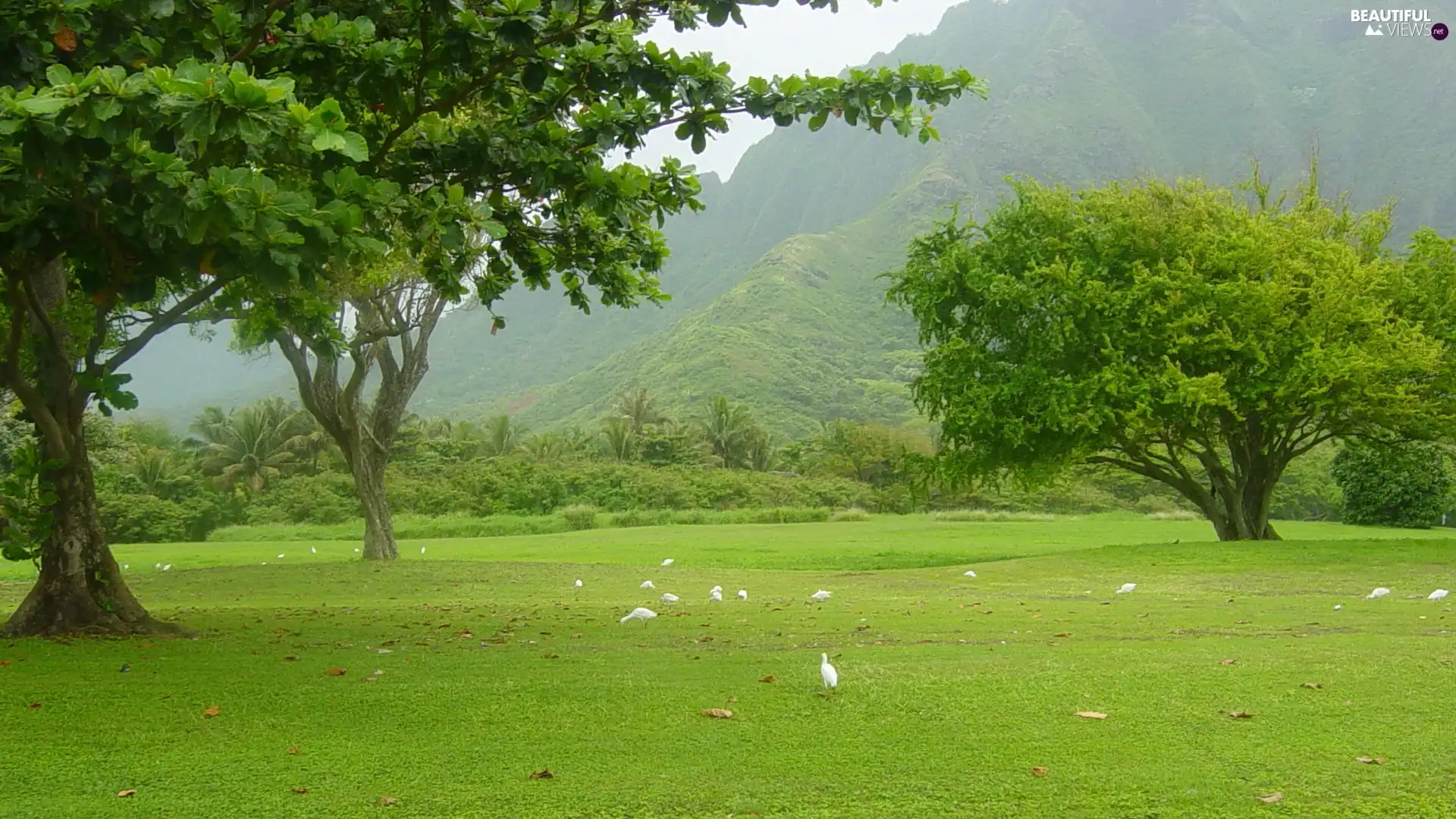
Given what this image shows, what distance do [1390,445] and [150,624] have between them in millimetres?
24303

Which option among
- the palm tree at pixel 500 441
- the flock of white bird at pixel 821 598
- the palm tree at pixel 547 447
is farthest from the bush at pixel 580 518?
the flock of white bird at pixel 821 598

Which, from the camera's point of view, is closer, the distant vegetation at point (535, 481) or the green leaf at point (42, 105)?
the green leaf at point (42, 105)

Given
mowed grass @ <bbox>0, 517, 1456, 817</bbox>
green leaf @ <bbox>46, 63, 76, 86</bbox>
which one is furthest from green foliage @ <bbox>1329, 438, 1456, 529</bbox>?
green leaf @ <bbox>46, 63, 76, 86</bbox>

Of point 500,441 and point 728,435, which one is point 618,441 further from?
point 500,441

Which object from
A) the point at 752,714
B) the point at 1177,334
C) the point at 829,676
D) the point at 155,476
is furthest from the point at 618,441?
the point at 752,714

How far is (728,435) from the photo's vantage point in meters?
62.5

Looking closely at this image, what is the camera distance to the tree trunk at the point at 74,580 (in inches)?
344

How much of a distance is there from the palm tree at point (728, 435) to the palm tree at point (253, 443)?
2191 centimetres

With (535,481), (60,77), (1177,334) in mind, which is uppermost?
(1177,334)

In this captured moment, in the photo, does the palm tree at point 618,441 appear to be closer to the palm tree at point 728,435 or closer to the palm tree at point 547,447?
the palm tree at point 547,447

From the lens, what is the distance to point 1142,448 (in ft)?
79.2

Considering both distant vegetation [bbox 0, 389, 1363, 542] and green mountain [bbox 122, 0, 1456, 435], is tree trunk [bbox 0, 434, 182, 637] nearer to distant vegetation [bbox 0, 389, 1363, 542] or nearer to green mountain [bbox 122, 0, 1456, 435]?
distant vegetation [bbox 0, 389, 1363, 542]

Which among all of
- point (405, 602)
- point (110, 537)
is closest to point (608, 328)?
point (110, 537)

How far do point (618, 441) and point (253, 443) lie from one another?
60.6 feet
